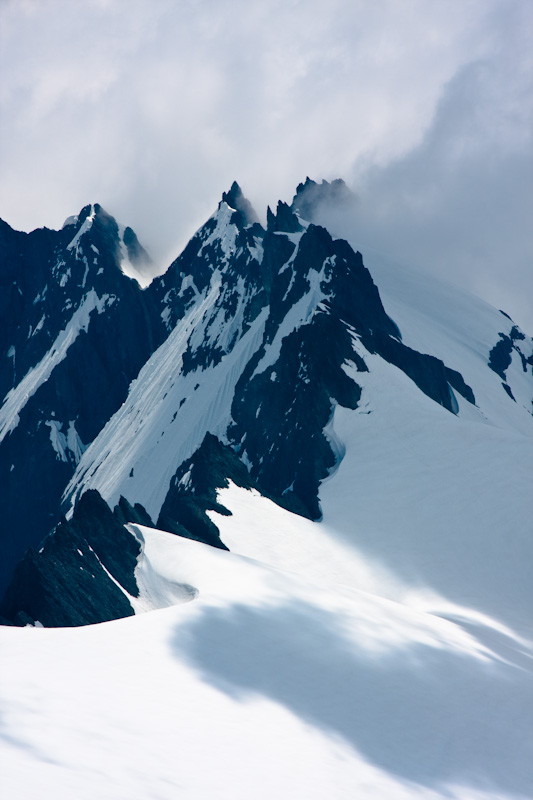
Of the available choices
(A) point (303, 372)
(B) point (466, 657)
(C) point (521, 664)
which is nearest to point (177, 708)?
(B) point (466, 657)

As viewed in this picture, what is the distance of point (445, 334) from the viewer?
119m

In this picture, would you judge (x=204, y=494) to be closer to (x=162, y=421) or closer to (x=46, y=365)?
(x=162, y=421)

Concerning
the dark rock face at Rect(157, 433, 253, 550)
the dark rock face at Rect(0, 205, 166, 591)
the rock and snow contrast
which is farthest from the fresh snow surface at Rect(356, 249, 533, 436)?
the dark rock face at Rect(0, 205, 166, 591)

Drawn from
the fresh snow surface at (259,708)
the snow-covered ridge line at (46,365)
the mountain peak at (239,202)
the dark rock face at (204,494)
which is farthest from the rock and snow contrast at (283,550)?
the mountain peak at (239,202)

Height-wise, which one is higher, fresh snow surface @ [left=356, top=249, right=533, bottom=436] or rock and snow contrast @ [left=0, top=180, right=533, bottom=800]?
fresh snow surface @ [left=356, top=249, right=533, bottom=436]

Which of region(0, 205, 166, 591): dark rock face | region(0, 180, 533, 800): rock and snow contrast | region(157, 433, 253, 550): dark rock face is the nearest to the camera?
region(0, 180, 533, 800): rock and snow contrast

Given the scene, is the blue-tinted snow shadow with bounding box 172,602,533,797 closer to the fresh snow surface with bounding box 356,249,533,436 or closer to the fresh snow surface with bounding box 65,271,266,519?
the fresh snow surface with bounding box 65,271,266,519

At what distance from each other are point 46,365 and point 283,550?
127202 mm

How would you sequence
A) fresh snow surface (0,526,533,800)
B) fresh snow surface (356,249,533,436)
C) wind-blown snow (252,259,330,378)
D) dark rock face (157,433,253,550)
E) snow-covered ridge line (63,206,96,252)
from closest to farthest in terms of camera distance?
fresh snow surface (0,526,533,800)
dark rock face (157,433,253,550)
wind-blown snow (252,259,330,378)
fresh snow surface (356,249,533,436)
snow-covered ridge line (63,206,96,252)

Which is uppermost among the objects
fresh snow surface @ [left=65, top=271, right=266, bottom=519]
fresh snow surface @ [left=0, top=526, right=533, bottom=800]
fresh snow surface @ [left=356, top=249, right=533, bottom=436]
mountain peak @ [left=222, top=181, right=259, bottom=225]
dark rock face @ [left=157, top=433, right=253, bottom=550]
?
mountain peak @ [left=222, top=181, right=259, bottom=225]

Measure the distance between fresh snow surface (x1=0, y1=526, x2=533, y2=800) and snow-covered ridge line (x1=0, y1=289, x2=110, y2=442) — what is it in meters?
142

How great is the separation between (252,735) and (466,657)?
1119 cm

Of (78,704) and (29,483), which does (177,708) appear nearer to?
(78,704)

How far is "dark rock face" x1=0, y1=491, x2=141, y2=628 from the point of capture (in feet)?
111
